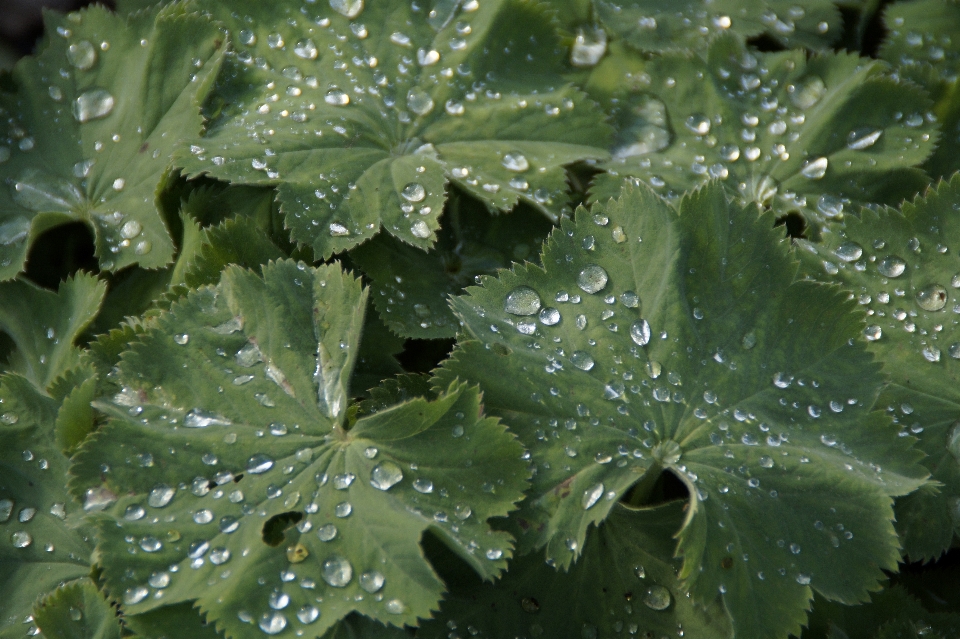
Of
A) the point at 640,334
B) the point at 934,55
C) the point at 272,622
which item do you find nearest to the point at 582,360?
the point at 640,334

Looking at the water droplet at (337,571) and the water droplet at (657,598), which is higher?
the water droplet at (337,571)

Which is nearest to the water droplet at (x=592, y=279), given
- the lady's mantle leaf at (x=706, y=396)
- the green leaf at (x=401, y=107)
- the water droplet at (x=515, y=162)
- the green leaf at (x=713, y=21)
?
the lady's mantle leaf at (x=706, y=396)

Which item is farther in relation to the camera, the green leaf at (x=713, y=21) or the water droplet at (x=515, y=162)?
the green leaf at (x=713, y=21)

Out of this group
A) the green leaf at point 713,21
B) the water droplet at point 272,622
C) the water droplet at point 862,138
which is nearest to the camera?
the water droplet at point 272,622

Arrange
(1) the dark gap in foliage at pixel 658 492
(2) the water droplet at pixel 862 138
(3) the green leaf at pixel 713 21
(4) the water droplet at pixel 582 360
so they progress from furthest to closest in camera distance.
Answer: (3) the green leaf at pixel 713 21
(2) the water droplet at pixel 862 138
(1) the dark gap in foliage at pixel 658 492
(4) the water droplet at pixel 582 360

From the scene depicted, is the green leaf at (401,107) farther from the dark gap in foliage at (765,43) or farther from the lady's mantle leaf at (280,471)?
the dark gap in foliage at (765,43)

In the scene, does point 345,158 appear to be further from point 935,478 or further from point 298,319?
point 935,478

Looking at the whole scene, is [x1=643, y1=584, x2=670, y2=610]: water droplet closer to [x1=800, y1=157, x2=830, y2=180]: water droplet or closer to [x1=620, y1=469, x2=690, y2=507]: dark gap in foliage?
[x1=620, y1=469, x2=690, y2=507]: dark gap in foliage
